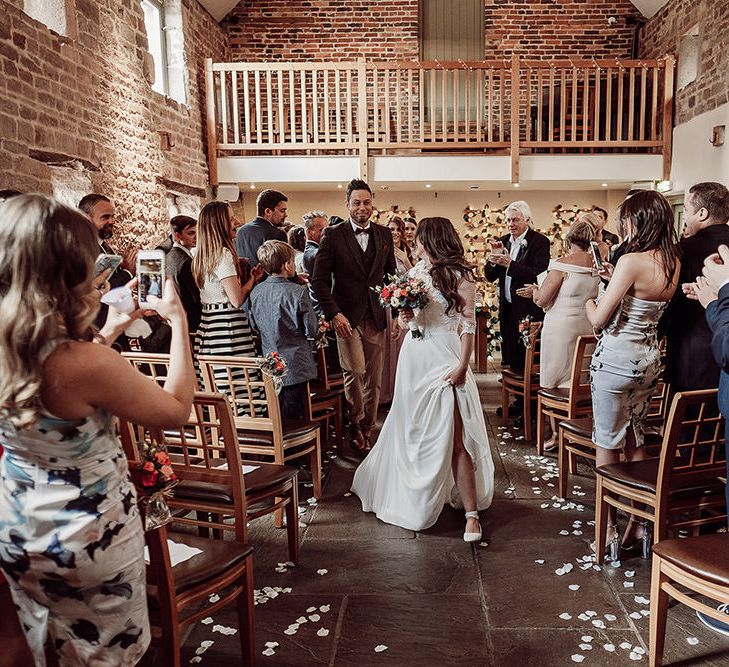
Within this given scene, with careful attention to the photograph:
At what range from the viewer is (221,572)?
6.79 ft

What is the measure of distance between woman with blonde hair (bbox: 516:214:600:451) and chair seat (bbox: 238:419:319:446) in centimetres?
180

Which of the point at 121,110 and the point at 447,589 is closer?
the point at 447,589

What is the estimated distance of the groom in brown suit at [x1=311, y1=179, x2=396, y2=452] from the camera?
15.0 feet

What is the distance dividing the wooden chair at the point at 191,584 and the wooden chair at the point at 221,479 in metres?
0.30

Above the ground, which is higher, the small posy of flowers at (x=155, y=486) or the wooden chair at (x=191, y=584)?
the small posy of flowers at (x=155, y=486)

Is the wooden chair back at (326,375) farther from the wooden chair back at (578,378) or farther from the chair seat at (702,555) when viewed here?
the chair seat at (702,555)

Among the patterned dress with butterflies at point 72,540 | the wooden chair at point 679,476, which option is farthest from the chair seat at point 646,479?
the patterned dress with butterflies at point 72,540

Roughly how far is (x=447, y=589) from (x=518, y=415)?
3.10 metres

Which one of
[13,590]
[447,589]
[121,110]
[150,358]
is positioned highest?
[121,110]

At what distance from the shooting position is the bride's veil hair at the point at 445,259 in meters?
3.26

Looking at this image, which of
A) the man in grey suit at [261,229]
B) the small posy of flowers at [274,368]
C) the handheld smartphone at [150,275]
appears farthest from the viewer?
the man in grey suit at [261,229]

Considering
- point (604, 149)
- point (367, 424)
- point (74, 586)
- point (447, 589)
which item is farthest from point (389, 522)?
point (604, 149)

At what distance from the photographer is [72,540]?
1.40m

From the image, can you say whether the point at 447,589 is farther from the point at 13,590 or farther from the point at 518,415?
the point at 518,415
